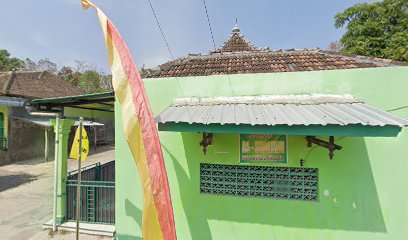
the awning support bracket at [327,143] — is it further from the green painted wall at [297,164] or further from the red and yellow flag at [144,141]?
the red and yellow flag at [144,141]

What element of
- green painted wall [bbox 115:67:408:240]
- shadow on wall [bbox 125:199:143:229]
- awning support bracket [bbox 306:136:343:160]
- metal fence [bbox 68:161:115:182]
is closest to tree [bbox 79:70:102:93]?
metal fence [bbox 68:161:115:182]

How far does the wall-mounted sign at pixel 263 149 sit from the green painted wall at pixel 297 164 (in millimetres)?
161

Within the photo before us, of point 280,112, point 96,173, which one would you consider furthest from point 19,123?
point 280,112

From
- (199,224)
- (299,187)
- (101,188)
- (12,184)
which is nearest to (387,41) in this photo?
(299,187)

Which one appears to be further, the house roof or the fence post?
the fence post

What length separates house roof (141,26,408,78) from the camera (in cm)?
480

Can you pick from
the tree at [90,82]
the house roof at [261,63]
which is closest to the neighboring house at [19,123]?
the tree at [90,82]

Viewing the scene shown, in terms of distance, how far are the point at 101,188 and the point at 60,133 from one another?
187 cm

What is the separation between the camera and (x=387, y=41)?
17.6 meters

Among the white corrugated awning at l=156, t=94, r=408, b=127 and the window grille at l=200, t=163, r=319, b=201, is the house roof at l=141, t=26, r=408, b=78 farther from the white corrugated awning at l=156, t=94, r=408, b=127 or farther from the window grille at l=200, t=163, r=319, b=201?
the window grille at l=200, t=163, r=319, b=201

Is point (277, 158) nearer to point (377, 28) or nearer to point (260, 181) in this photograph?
point (260, 181)

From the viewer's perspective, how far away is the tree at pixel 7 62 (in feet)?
96.7

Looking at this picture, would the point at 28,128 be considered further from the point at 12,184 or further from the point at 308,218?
the point at 308,218

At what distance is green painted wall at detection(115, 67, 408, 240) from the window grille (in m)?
0.12
